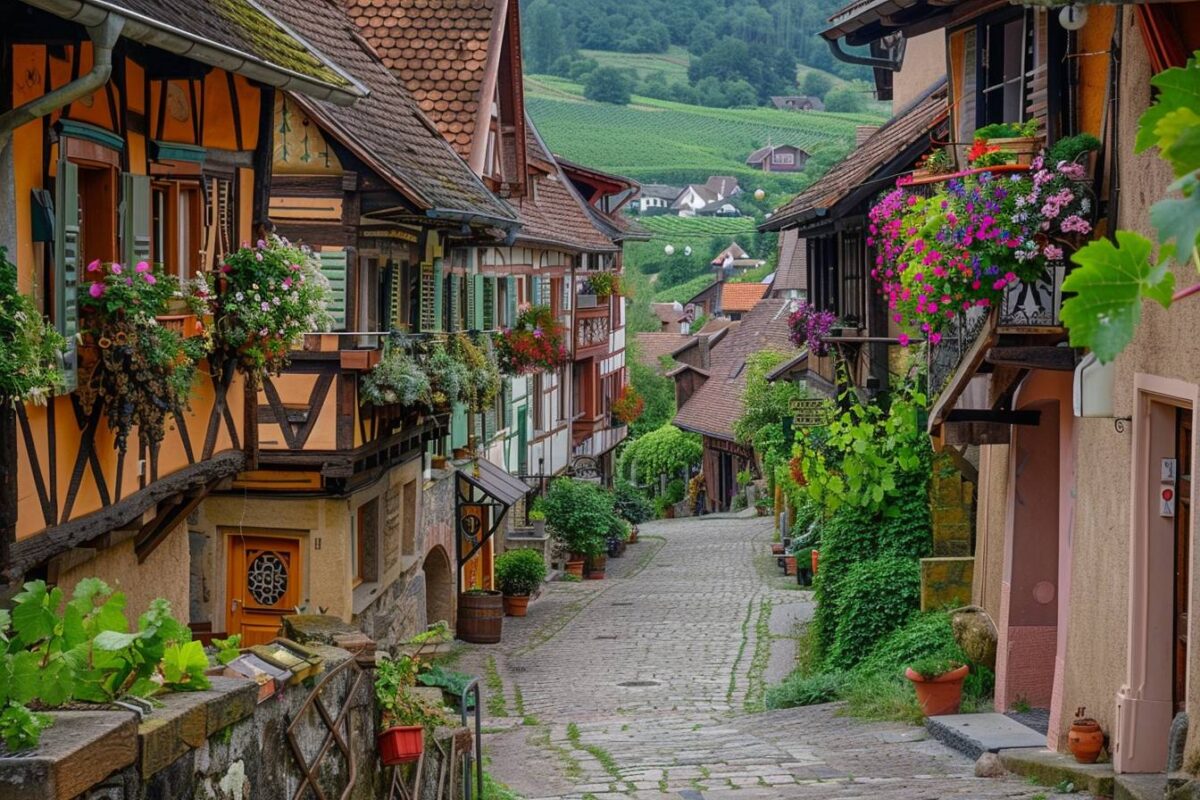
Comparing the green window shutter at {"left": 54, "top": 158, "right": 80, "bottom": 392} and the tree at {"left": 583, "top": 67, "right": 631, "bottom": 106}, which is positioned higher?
the tree at {"left": 583, "top": 67, "right": 631, "bottom": 106}

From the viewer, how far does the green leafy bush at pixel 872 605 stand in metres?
16.8

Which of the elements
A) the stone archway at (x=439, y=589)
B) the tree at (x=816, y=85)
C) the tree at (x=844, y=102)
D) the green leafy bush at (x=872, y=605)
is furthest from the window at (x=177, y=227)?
the tree at (x=816, y=85)

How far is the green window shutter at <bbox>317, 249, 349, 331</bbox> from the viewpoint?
55.5 feet

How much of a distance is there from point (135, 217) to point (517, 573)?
17.9 m

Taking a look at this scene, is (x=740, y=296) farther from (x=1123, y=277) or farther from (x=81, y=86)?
(x=1123, y=277)

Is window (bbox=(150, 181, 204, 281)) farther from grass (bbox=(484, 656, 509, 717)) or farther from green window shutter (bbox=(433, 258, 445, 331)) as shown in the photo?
green window shutter (bbox=(433, 258, 445, 331))

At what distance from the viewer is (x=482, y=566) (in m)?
26.7

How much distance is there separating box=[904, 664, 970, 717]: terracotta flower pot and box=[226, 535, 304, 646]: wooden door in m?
7.07

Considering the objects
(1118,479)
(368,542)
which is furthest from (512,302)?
(1118,479)

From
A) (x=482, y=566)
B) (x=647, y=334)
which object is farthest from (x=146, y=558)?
(x=647, y=334)

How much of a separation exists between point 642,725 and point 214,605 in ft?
15.3

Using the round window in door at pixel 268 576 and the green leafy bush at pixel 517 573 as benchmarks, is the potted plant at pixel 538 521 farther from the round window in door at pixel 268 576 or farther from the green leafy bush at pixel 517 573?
the round window in door at pixel 268 576

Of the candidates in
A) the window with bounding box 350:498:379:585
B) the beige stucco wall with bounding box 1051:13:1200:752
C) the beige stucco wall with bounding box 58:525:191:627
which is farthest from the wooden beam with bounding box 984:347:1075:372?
the window with bounding box 350:498:379:585

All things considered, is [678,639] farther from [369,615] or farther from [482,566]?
[369,615]
